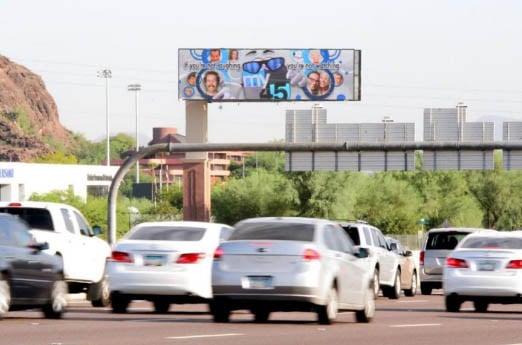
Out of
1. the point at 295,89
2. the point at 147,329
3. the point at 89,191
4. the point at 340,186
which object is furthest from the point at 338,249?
the point at 89,191

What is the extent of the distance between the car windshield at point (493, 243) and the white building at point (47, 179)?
102378mm

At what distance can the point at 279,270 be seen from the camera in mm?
22844

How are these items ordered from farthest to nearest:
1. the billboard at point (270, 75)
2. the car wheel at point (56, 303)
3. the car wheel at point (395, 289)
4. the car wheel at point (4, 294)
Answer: the billboard at point (270, 75), the car wheel at point (395, 289), the car wheel at point (56, 303), the car wheel at point (4, 294)

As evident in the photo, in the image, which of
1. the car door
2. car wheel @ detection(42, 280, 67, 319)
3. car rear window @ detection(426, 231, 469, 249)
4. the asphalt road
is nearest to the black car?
car wheel @ detection(42, 280, 67, 319)

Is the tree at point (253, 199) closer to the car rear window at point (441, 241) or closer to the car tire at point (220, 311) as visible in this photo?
the car rear window at point (441, 241)

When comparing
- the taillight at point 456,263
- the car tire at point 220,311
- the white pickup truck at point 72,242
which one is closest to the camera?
the car tire at point 220,311

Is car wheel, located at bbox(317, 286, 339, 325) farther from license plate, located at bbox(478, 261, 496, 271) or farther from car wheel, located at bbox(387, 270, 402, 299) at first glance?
car wheel, located at bbox(387, 270, 402, 299)

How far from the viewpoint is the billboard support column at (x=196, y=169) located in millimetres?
82188

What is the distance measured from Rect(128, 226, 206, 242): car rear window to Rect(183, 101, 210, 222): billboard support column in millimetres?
53451

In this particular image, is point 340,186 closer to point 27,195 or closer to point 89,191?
point 27,195

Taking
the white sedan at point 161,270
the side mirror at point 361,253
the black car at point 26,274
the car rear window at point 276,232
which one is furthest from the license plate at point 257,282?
the white sedan at point 161,270

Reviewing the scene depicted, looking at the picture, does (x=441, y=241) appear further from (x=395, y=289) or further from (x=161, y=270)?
(x=161, y=270)

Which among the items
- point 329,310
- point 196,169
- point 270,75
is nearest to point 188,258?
point 329,310

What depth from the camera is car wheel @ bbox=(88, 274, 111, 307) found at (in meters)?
30.5
